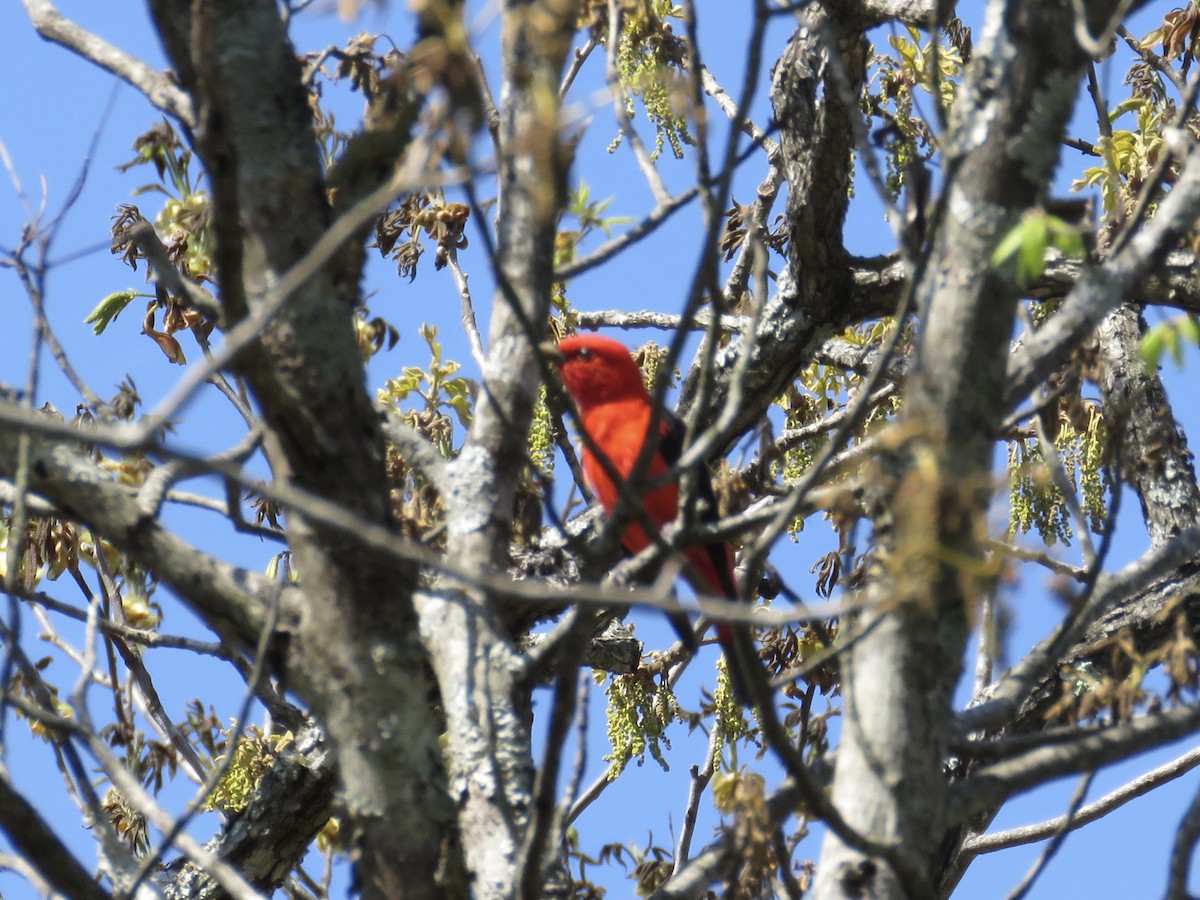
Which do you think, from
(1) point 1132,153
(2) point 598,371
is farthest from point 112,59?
(1) point 1132,153

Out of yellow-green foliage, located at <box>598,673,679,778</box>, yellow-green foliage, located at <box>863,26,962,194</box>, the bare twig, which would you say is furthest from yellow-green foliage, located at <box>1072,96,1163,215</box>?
the bare twig

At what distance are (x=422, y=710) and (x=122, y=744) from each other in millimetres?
2598

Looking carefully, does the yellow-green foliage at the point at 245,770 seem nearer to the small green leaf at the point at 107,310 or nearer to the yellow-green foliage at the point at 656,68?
the small green leaf at the point at 107,310

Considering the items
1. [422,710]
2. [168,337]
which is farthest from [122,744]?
[422,710]

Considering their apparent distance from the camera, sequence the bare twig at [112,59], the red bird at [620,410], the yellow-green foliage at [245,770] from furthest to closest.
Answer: the red bird at [620,410] < the yellow-green foliage at [245,770] < the bare twig at [112,59]

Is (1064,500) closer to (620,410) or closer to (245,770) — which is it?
(620,410)

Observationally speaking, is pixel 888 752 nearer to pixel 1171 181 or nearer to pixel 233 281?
pixel 233 281

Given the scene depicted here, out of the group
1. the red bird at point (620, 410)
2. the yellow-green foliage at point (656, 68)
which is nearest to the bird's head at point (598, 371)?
the red bird at point (620, 410)

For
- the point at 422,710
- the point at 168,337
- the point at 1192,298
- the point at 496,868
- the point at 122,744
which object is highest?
the point at 1192,298

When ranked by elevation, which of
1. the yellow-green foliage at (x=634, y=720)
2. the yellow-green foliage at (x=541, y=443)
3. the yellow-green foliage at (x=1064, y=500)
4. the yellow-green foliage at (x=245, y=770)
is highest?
the yellow-green foliage at (x=1064, y=500)

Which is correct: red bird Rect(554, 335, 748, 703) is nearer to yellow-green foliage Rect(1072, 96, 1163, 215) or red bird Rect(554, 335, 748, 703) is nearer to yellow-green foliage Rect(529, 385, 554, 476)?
yellow-green foliage Rect(529, 385, 554, 476)

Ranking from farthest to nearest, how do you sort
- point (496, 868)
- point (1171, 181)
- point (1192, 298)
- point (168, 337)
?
point (1171, 181), point (168, 337), point (1192, 298), point (496, 868)

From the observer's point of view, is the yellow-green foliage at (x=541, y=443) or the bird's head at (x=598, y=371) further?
the bird's head at (x=598, y=371)

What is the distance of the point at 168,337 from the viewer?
192 inches
